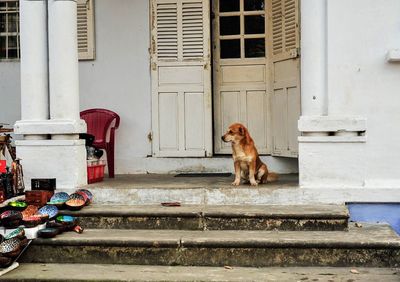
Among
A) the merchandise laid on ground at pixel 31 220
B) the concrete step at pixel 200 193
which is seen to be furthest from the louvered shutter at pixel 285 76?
the merchandise laid on ground at pixel 31 220

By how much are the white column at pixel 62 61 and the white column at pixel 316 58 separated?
8.25ft

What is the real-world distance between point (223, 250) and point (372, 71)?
2.40 m

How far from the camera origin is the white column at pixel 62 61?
6125mm

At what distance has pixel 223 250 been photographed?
16.1 ft

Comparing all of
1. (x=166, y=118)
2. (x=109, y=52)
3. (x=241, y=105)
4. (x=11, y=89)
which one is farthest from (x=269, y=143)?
(x=11, y=89)

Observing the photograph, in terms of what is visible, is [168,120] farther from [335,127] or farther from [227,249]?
[227,249]

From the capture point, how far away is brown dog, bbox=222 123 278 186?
240 inches

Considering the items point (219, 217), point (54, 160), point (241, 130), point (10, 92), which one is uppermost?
point (10, 92)

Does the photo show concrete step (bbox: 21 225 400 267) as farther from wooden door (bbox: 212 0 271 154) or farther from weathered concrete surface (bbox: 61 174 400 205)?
wooden door (bbox: 212 0 271 154)

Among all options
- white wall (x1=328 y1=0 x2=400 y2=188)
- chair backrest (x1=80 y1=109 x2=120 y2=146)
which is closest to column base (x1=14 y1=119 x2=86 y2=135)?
chair backrest (x1=80 y1=109 x2=120 y2=146)

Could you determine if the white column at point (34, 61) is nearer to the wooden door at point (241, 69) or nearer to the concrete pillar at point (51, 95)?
the concrete pillar at point (51, 95)

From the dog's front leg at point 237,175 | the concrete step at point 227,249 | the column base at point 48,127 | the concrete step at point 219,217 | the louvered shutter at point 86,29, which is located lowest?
the concrete step at point 227,249

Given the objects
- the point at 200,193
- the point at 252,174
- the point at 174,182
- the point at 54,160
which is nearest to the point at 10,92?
the point at 54,160

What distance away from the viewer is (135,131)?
7.76 metres
